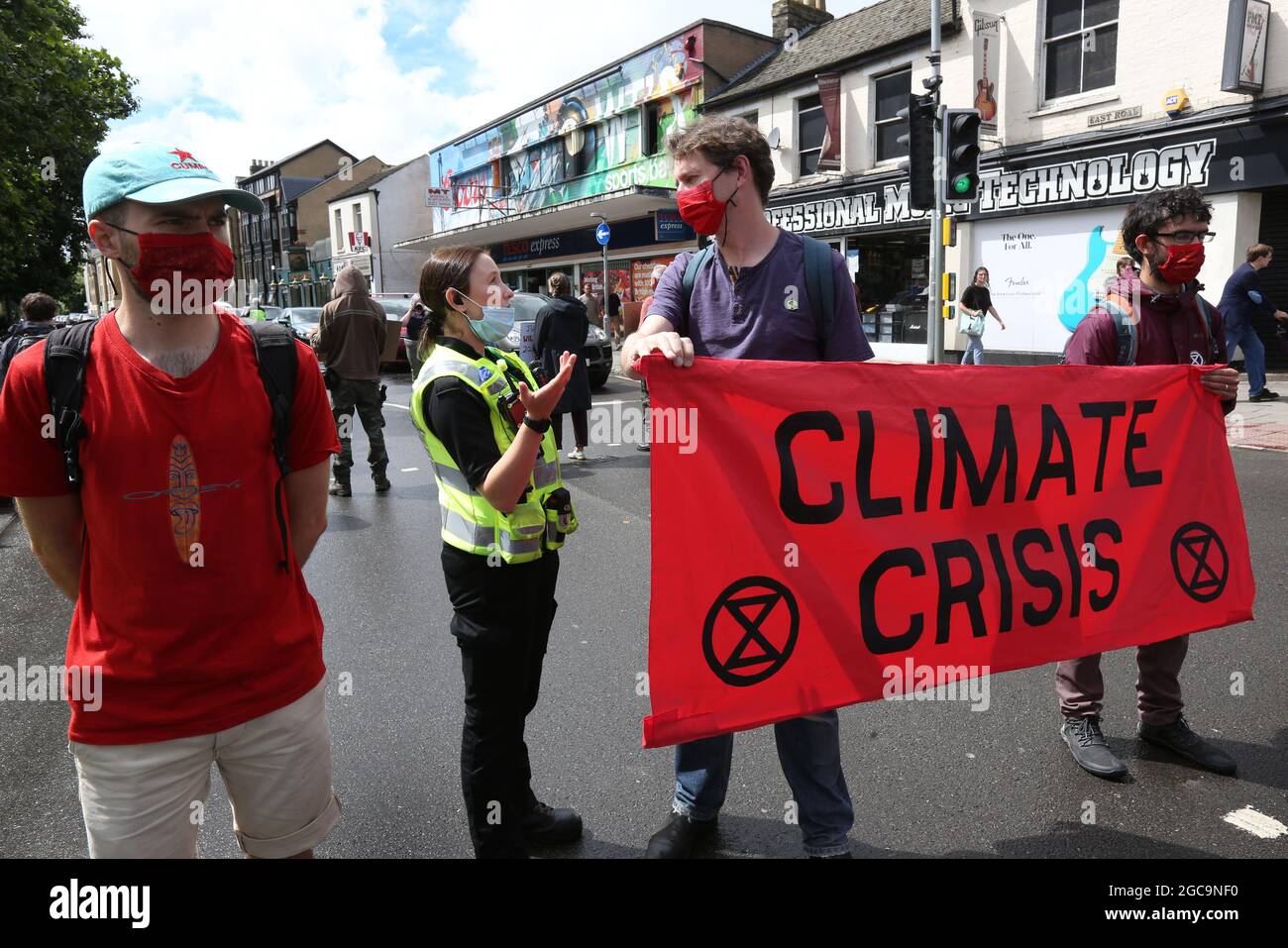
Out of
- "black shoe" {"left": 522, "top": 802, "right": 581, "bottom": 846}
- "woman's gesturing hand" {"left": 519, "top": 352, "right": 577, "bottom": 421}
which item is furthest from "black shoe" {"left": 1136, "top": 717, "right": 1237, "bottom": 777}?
"woman's gesturing hand" {"left": 519, "top": 352, "right": 577, "bottom": 421}

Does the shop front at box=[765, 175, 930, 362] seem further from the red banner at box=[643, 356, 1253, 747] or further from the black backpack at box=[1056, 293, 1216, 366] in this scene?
the red banner at box=[643, 356, 1253, 747]

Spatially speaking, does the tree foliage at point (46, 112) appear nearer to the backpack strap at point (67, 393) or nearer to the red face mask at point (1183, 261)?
the backpack strap at point (67, 393)

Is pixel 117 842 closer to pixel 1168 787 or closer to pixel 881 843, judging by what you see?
pixel 881 843

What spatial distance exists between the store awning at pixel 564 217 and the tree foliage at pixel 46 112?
10540 mm

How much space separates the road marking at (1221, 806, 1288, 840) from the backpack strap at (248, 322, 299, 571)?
3.03 meters

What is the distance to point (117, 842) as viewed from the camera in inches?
69.7

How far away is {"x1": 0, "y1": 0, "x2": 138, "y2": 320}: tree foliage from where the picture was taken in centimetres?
1805

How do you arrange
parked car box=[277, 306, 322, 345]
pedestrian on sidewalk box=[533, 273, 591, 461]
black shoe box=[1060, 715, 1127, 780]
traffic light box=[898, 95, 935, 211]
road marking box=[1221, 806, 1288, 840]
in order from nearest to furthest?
road marking box=[1221, 806, 1288, 840] < black shoe box=[1060, 715, 1127, 780] < pedestrian on sidewalk box=[533, 273, 591, 461] < traffic light box=[898, 95, 935, 211] < parked car box=[277, 306, 322, 345]

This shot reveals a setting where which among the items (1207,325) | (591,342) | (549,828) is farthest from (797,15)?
(549,828)

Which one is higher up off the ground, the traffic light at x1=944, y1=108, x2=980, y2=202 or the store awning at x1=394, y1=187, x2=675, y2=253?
the store awning at x1=394, y1=187, x2=675, y2=253

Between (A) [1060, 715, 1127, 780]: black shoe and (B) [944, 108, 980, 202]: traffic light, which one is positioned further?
(B) [944, 108, 980, 202]: traffic light
